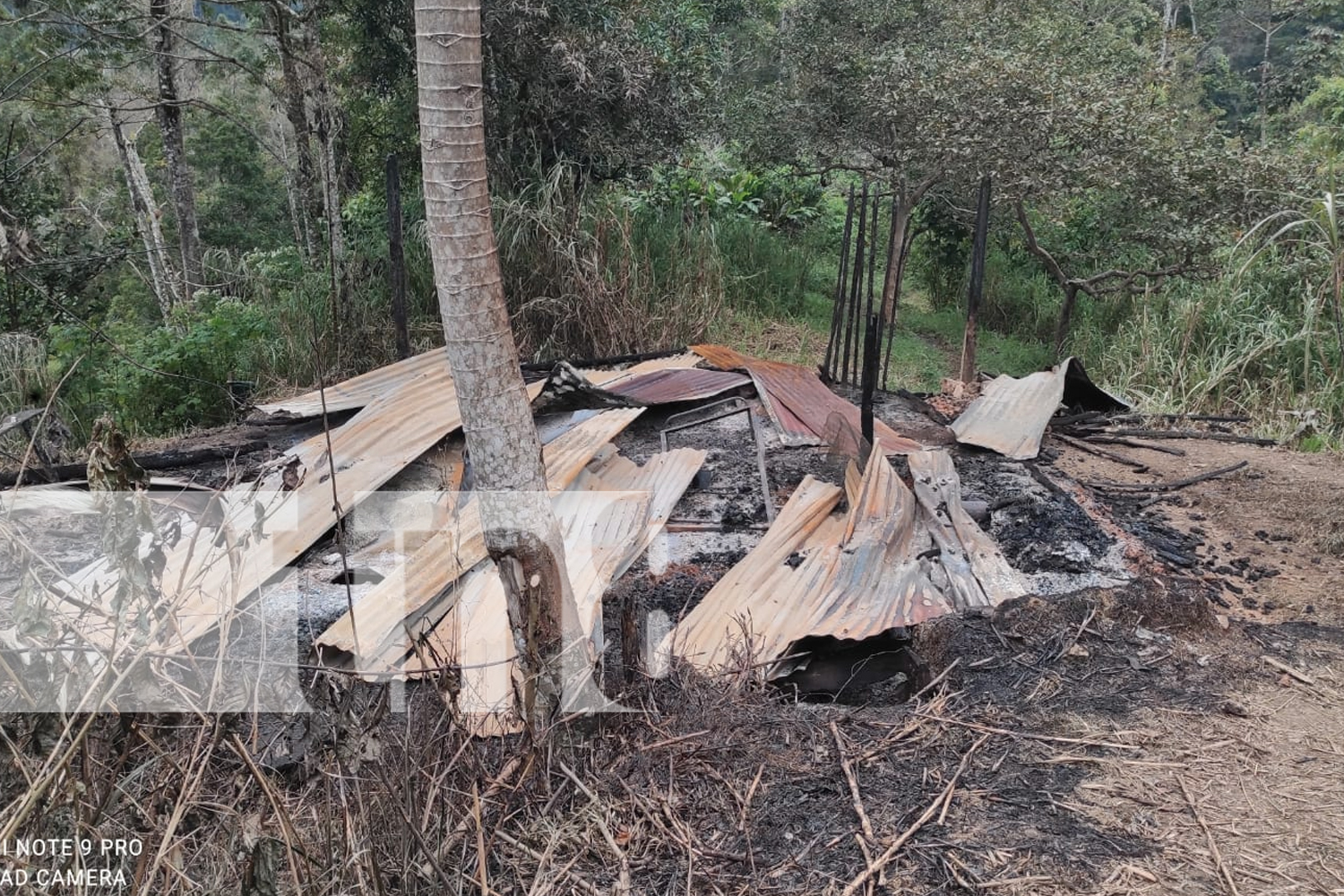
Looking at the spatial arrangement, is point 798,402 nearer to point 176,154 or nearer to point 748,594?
point 748,594

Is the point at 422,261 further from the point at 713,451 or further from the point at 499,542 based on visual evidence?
the point at 499,542

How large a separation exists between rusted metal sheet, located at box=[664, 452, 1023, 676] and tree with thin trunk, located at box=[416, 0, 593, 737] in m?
0.85

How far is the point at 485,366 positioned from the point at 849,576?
200 centimetres

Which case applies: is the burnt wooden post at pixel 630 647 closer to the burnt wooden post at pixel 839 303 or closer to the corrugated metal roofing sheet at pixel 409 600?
the corrugated metal roofing sheet at pixel 409 600

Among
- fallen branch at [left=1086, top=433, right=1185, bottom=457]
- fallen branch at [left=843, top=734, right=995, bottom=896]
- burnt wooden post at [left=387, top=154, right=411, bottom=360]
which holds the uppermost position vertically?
burnt wooden post at [left=387, top=154, right=411, bottom=360]

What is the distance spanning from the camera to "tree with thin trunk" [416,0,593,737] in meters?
1.98

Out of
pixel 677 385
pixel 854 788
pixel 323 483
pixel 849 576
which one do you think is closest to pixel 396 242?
pixel 323 483

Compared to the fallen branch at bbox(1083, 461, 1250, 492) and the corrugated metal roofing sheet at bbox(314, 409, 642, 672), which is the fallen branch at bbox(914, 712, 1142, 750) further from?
the fallen branch at bbox(1083, 461, 1250, 492)

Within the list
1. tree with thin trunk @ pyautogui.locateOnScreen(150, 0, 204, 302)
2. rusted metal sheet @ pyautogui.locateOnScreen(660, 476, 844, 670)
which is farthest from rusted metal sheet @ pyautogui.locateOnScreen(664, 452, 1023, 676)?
tree with thin trunk @ pyautogui.locateOnScreen(150, 0, 204, 302)

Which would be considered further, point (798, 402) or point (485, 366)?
point (798, 402)

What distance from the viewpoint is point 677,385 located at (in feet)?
19.6

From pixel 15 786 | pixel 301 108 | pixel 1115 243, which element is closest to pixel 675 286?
pixel 301 108

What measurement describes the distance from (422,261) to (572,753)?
5.62 meters

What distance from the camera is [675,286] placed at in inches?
304
